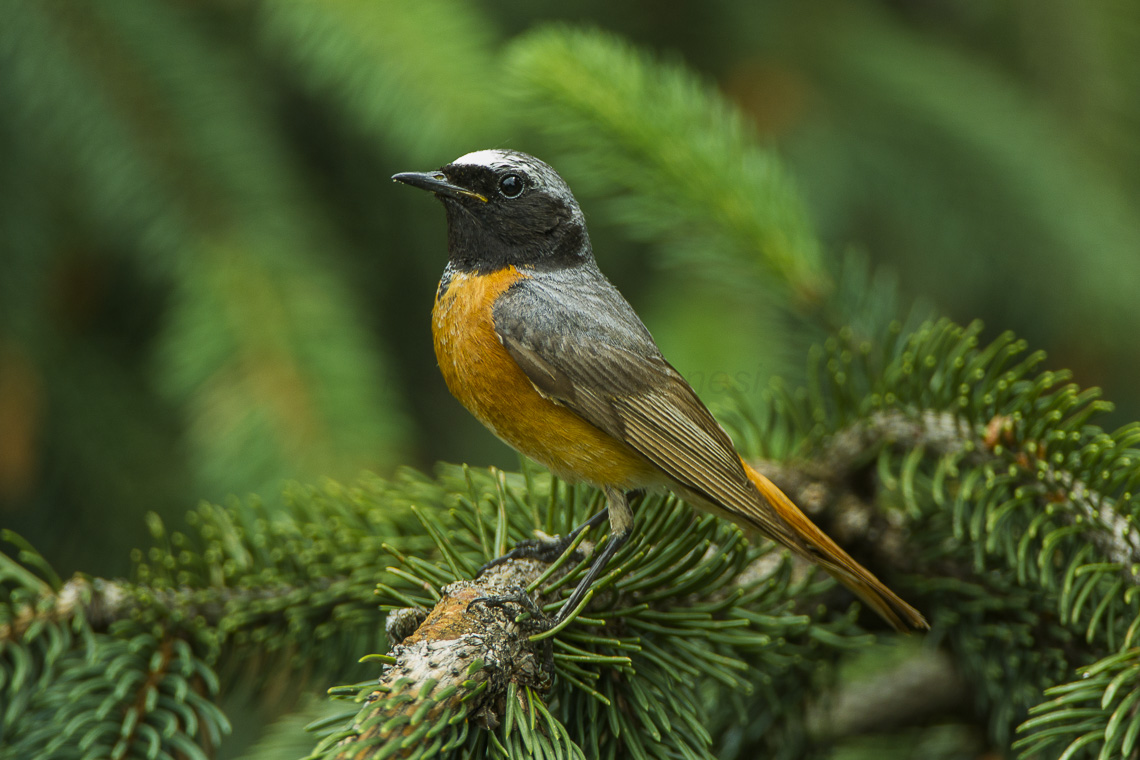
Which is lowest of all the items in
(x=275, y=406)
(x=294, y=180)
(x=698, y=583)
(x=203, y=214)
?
(x=698, y=583)

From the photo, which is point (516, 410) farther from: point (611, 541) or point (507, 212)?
point (507, 212)

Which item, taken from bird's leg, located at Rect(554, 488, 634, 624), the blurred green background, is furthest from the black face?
bird's leg, located at Rect(554, 488, 634, 624)

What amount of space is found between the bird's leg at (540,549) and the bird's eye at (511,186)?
47.7 inches

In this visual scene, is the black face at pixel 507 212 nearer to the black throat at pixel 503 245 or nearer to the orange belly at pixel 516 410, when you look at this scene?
the black throat at pixel 503 245

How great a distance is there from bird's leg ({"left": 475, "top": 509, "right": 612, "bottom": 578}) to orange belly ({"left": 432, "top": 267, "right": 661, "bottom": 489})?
190mm

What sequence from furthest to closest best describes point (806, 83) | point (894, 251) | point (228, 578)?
1. point (894, 251)
2. point (806, 83)
3. point (228, 578)

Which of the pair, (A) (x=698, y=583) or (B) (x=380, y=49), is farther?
(B) (x=380, y=49)

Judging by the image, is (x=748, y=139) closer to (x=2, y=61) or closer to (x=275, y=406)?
(x=275, y=406)

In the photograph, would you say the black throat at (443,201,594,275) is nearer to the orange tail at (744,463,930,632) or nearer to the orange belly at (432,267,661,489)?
the orange belly at (432,267,661,489)

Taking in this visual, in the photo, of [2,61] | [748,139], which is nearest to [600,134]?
[748,139]

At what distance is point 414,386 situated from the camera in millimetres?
4742

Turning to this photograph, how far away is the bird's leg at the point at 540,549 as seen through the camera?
2.40 m

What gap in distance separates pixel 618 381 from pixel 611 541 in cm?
67

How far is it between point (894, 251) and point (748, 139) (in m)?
1.57
